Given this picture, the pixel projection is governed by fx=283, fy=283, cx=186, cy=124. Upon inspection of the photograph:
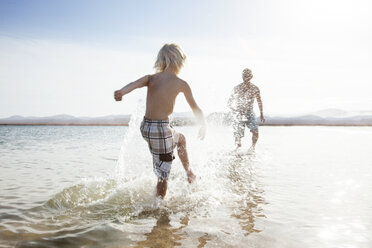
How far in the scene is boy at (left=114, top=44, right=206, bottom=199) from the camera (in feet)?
12.2

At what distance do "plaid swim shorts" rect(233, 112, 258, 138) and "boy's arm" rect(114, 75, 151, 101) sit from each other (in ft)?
19.0

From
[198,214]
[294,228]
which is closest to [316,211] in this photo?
[294,228]

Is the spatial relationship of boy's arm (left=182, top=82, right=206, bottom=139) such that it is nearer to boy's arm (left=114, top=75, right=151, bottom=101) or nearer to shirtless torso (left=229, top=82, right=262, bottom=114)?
boy's arm (left=114, top=75, right=151, bottom=101)

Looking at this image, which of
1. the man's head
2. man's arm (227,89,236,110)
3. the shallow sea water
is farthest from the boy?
the man's head

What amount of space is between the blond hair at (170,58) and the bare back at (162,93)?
5.8 inches

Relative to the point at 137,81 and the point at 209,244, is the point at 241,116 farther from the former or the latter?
the point at 209,244

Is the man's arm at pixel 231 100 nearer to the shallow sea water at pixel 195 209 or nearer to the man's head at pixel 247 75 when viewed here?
the man's head at pixel 247 75

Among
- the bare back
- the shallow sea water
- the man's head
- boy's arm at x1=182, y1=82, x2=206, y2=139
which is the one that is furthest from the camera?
the man's head

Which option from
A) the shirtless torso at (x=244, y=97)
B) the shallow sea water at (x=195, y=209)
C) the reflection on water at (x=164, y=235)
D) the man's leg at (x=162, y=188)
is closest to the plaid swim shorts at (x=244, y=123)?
the shirtless torso at (x=244, y=97)

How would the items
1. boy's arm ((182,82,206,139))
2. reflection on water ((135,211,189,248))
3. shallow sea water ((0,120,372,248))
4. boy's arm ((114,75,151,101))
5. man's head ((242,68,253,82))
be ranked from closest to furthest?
reflection on water ((135,211,189,248)) < shallow sea water ((0,120,372,248)) < boy's arm ((114,75,151,101)) < boy's arm ((182,82,206,139)) < man's head ((242,68,253,82))

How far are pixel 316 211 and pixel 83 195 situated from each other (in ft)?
10.5

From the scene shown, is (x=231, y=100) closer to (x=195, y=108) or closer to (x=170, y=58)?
(x=195, y=108)

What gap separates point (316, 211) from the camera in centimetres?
333

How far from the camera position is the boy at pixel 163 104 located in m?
3.73
